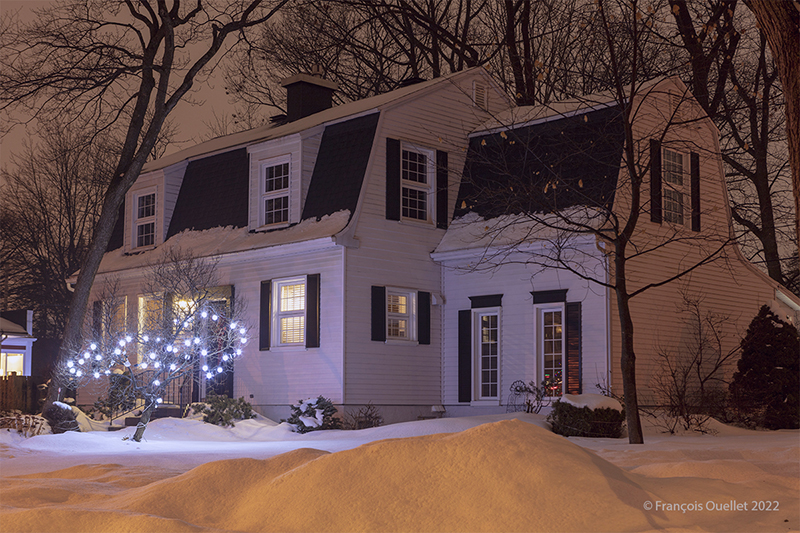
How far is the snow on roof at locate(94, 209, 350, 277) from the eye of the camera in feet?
56.9

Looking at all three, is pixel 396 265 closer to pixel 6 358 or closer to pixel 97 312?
pixel 97 312

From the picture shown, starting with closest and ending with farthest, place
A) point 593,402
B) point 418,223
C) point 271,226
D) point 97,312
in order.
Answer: point 593,402, point 418,223, point 271,226, point 97,312

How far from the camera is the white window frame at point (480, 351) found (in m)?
17.5

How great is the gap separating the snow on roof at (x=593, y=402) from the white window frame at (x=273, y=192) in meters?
7.80

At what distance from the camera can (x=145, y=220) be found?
2241 cm

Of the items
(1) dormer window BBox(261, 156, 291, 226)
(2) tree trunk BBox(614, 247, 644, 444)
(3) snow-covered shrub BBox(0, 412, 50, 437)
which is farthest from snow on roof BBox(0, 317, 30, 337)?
(2) tree trunk BBox(614, 247, 644, 444)

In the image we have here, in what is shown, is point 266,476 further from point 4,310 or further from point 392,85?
point 4,310

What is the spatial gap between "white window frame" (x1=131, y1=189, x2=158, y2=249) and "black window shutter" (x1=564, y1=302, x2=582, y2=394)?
1130 centimetres

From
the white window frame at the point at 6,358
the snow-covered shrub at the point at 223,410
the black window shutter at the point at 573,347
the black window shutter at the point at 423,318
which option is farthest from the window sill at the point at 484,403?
the white window frame at the point at 6,358

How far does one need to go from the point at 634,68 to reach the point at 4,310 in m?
30.9

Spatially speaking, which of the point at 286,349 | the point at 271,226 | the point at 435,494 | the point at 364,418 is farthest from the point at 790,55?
the point at 271,226

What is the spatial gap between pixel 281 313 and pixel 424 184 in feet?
14.1

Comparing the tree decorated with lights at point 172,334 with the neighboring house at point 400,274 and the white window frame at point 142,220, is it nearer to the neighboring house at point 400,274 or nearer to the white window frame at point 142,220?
the neighboring house at point 400,274

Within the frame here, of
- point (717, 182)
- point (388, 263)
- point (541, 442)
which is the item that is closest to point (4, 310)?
point (388, 263)
